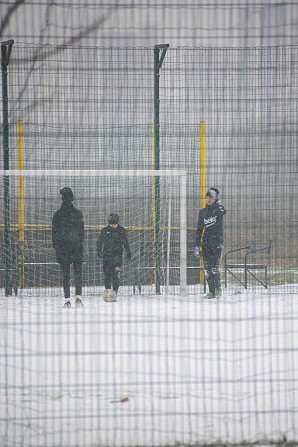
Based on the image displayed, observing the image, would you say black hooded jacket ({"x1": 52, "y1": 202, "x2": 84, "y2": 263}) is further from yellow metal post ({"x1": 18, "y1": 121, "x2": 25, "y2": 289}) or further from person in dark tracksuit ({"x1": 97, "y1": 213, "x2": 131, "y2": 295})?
yellow metal post ({"x1": 18, "y1": 121, "x2": 25, "y2": 289})

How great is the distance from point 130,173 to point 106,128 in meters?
0.98

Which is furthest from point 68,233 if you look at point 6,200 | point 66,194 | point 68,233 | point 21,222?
point 21,222

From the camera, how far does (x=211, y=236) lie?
840 centimetres

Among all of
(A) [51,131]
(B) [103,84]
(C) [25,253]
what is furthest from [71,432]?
(C) [25,253]

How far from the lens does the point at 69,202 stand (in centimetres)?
773

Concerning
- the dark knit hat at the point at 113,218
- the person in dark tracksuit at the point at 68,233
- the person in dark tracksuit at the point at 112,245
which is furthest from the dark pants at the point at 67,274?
the dark knit hat at the point at 113,218

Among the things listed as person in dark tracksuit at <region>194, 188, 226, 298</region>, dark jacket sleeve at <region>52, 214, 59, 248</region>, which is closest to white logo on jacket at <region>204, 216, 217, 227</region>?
person in dark tracksuit at <region>194, 188, 226, 298</region>

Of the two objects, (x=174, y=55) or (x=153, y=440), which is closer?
(x=153, y=440)

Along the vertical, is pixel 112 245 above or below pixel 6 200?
below

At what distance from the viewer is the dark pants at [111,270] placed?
846 centimetres

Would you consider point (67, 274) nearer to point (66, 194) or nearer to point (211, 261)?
point (66, 194)

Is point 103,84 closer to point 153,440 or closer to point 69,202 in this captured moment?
point 69,202

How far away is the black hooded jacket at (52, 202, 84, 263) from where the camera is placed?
25.1 feet

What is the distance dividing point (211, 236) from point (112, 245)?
1.31m
